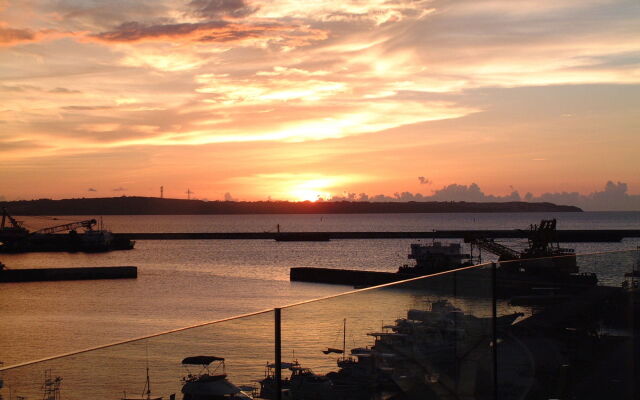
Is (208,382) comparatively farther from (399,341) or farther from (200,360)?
(399,341)

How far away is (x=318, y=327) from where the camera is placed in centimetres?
364

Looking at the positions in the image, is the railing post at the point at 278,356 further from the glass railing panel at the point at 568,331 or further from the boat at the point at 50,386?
the glass railing panel at the point at 568,331

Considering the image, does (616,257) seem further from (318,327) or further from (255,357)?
(255,357)

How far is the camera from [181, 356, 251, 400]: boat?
3.08 metres

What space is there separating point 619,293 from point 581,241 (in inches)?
5000

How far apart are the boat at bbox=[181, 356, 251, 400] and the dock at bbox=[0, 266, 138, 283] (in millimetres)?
75379

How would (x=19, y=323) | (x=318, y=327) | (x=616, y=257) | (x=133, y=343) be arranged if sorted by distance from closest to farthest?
1. (x=133, y=343)
2. (x=318, y=327)
3. (x=616, y=257)
4. (x=19, y=323)

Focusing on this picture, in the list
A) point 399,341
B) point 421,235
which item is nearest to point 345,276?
point 399,341

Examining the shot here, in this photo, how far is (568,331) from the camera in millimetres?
5457

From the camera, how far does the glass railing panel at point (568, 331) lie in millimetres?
5059

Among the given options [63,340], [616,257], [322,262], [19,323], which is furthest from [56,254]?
[616,257]

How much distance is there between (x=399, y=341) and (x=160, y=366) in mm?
1653

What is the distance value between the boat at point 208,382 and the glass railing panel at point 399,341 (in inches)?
14.0

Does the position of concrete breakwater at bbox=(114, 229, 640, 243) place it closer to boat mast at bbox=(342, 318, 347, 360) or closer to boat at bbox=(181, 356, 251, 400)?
boat mast at bbox=(342, 318, 347, 360)
